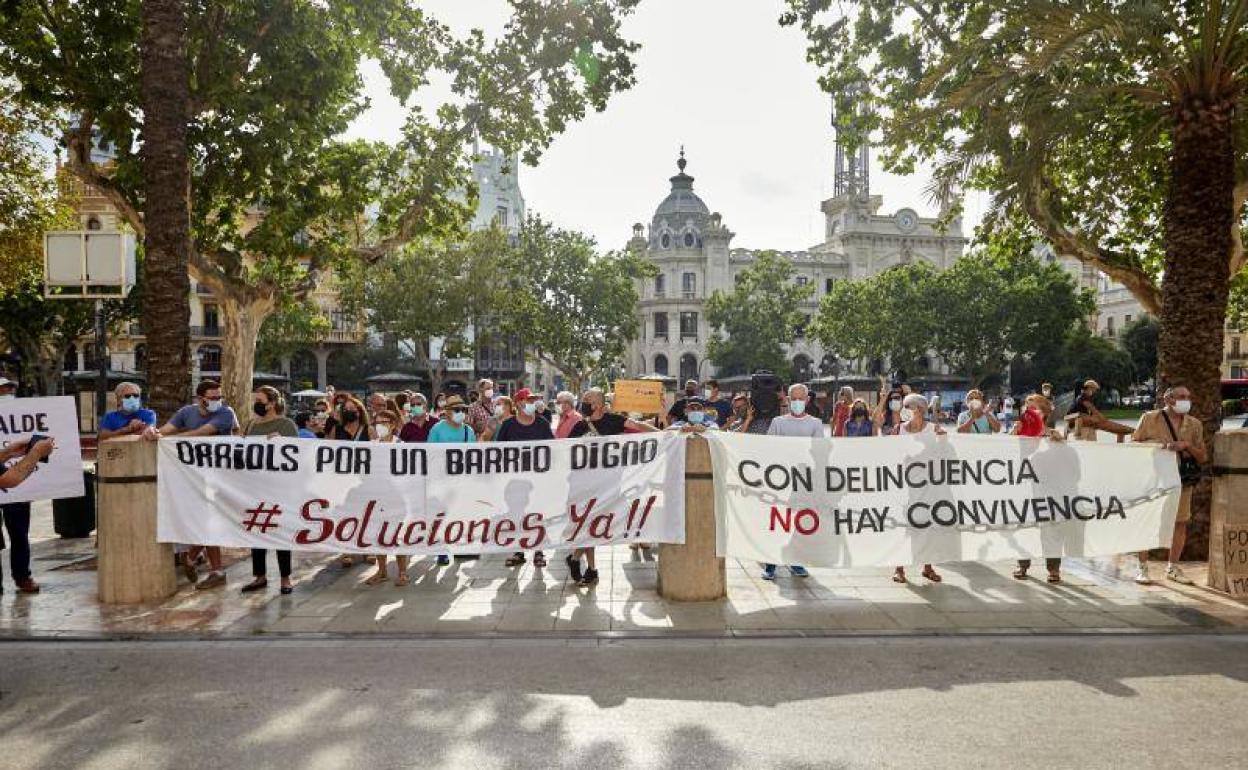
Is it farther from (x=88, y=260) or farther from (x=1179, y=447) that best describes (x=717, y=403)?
(x=88, y=260)

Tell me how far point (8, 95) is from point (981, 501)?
19.6 metres

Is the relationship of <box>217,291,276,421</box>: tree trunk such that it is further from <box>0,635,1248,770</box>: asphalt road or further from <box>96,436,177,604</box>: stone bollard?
<box>0,635,1248,770</box>: asphalt road

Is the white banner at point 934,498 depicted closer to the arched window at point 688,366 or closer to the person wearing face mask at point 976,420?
the person wearing face mask at point 976,420

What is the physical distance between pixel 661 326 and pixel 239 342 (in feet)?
226

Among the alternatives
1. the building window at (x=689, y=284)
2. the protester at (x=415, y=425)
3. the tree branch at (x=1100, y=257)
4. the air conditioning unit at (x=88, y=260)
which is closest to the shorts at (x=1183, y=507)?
the tree branch at (x=1100, y=257)

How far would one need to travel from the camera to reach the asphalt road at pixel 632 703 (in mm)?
4613

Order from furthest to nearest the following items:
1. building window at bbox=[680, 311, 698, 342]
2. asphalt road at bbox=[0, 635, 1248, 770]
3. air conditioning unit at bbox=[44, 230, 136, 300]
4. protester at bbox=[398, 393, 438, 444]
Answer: building window at bbox=[680, 311, 698, 342], air conditioning unit at bbox=[44, 230, 136, 300], protester at bbox=[398, 393, 438, 444], asphalt road at bbox=[0, 635, 1248, 770]

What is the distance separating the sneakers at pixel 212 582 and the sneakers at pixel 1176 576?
929 cm

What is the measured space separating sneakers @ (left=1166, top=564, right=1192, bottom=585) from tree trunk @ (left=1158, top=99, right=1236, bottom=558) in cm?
127

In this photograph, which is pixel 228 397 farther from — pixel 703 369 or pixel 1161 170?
pixel 703 369

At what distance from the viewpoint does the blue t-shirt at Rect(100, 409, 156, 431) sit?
8938 millimetres

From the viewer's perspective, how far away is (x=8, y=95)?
695 inches

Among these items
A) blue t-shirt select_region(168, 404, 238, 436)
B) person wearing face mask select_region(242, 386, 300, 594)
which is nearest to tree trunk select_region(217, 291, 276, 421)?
blue t-shirt select_region(168, 404, 238, 436)

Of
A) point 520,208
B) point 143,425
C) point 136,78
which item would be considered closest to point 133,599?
point 143,425
